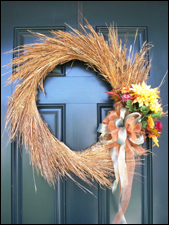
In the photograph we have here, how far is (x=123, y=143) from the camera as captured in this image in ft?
2.17

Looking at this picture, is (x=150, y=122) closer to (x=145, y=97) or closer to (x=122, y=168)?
(x=145, y=97)

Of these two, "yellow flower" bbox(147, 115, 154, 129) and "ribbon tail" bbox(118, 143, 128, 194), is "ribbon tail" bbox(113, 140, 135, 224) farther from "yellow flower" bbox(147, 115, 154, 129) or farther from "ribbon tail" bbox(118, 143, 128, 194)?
"yellow flower" bbox(147, 115, 154, 129)

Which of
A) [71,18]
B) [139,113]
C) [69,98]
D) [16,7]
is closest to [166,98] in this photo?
[139,113]

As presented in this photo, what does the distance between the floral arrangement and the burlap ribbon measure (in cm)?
3

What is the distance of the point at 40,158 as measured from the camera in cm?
73

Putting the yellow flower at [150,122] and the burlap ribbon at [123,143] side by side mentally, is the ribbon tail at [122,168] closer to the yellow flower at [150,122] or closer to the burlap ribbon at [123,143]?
the burlap ribbon at [123,143]

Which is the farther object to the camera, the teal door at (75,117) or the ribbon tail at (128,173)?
the teal door at (75,117)

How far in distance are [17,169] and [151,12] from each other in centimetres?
109

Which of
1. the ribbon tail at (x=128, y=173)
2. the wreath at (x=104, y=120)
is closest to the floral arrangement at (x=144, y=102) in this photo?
the wreath at (x=104, y=120)

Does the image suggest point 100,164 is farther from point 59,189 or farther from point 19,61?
point 19,61

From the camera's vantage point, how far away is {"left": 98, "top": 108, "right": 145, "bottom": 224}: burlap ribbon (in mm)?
675

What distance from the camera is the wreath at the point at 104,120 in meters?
0.69

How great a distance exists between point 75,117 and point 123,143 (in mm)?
287

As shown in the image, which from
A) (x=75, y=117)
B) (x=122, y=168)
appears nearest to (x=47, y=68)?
(x=75, y=117)
